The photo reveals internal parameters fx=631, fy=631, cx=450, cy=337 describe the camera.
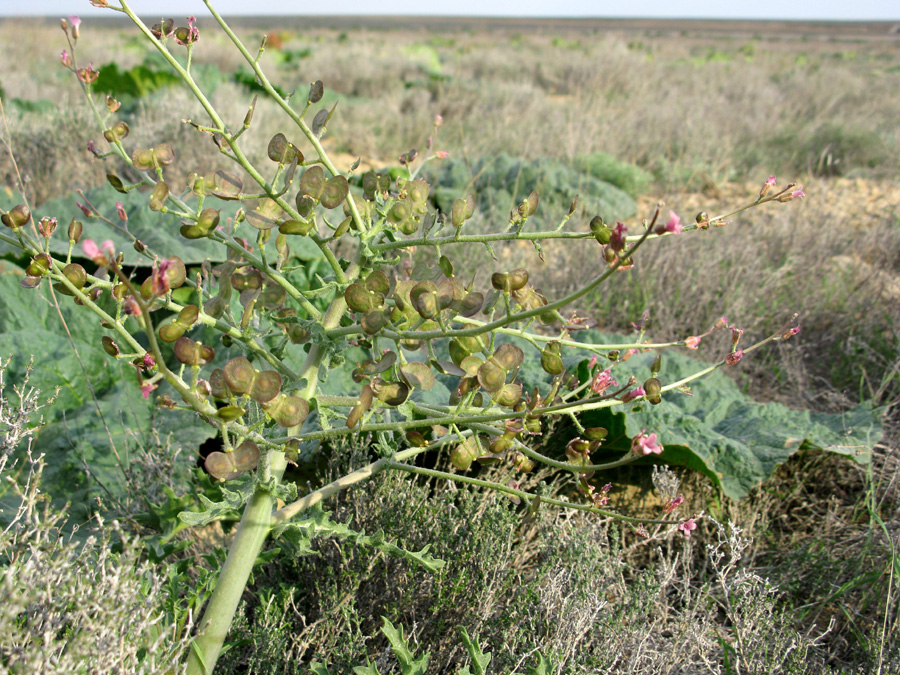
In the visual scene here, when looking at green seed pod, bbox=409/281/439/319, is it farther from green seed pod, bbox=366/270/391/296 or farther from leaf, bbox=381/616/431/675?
leaf, bbox=381/616/431/675

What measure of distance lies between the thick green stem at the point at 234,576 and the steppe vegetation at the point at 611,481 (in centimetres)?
6

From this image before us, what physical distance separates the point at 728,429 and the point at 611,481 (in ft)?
1.61

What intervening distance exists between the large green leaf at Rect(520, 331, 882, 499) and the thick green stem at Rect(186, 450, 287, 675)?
1125 millimetres

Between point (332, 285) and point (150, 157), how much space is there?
343mm

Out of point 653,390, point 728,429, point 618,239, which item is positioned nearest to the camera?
point 618,239

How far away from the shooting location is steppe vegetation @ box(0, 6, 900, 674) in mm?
1467

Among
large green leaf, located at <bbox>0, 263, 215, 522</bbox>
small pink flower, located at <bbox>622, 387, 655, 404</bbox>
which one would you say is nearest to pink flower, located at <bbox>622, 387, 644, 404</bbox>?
small pink flower, located at <bbox>622, 387, 655, 404</bbox>

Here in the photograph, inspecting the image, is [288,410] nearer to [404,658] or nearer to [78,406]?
[404,658]

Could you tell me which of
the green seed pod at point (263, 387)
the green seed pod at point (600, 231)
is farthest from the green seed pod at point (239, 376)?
the green seed pod at point (600, 231)

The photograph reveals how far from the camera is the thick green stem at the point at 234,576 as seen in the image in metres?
1.10

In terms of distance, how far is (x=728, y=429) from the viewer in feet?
7.50

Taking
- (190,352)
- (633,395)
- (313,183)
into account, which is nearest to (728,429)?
(633,395)

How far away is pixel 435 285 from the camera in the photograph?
2.86 feet

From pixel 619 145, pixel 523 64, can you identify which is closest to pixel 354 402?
pixel 619 145
